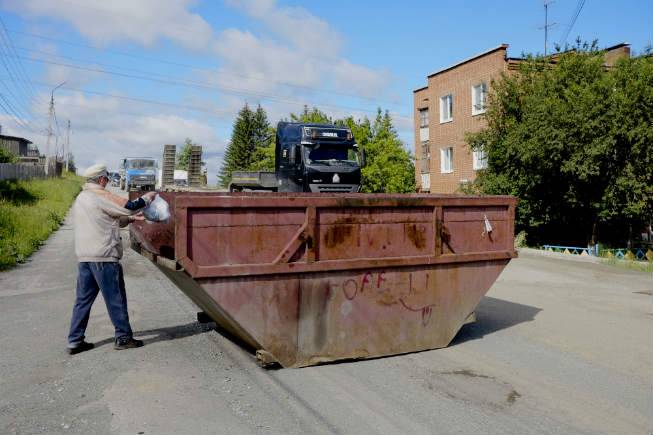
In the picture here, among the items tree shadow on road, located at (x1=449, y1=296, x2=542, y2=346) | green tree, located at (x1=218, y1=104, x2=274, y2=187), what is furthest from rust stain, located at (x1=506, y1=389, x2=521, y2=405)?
green tree, located at (x1=218, y1=104, x2=274, y2=187)

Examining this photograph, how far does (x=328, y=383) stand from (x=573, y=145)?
15.3 metres

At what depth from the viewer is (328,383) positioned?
4934mm

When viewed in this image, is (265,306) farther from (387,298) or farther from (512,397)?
(512,397)

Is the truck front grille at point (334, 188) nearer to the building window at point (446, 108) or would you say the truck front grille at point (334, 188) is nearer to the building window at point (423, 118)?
the building window at point (446, 108)

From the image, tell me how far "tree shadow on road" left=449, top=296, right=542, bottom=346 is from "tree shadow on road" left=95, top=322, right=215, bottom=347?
9.48 feet

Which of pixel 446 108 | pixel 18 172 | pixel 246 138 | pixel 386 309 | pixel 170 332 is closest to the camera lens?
pixel 386 309

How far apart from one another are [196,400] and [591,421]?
2.97 m

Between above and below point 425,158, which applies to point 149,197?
below

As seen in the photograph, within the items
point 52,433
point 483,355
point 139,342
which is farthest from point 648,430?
point 139,342

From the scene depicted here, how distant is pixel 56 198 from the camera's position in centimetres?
3250

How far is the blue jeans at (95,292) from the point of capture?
5668mm

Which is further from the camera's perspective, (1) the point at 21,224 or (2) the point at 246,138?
(2) the point at 246,138

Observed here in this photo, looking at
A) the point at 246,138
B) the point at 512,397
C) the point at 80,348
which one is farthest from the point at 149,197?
the point at 246,138

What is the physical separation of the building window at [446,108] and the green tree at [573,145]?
24.1 ft
